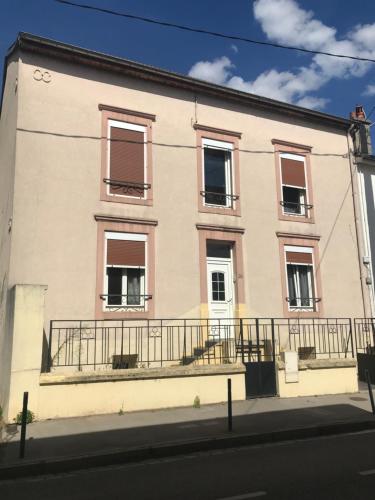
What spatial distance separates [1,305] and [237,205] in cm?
689

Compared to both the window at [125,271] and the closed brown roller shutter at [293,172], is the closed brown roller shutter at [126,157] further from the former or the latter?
the closed brown roller shutter at [293,172]

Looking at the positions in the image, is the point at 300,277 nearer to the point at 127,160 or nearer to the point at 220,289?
the point at 220,289

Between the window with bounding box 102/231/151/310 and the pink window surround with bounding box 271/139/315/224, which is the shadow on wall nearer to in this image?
the pink window surround with bounding box 271/139/315/224

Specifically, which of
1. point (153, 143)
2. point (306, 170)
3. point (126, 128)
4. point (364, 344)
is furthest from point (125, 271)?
point (364, 344)

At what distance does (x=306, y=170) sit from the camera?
1522 cm

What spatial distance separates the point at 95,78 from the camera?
12.4m

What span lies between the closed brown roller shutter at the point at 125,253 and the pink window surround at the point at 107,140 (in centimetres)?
109

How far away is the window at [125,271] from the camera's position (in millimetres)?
11781

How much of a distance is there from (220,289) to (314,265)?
10.7ft

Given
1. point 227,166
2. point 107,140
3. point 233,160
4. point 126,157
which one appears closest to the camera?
point 107,140

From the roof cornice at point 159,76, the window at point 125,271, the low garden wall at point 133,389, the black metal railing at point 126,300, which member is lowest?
the low garden wall at point 133,389

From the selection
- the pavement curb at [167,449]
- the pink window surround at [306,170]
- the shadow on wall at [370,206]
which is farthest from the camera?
the shadow on wall at [370,206]

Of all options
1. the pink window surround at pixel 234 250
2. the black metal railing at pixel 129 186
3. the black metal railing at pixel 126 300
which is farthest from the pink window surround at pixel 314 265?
the black metal railing at pixel 129 186

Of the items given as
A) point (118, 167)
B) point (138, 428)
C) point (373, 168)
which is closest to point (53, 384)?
point (138, 428)
